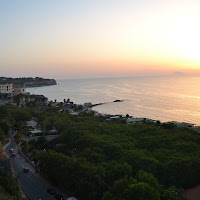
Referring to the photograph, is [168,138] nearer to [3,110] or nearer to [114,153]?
[114,153]

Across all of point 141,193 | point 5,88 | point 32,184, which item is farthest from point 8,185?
point 5,88

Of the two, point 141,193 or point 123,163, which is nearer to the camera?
point 141,193

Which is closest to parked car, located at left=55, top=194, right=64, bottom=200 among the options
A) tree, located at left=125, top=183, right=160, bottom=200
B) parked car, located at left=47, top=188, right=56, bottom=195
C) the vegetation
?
parked car, located at left=47, top=188, right=56, bottom=195

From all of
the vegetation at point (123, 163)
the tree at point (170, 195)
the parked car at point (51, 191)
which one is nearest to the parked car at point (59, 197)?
the parked car at point (51, 191)

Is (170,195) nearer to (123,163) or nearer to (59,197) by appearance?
(123,163)

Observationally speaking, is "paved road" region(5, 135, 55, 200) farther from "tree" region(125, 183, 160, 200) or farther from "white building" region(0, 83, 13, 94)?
"white building" region(0, 83, 13, 94)

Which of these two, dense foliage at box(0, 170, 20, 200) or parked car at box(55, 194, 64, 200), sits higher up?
dense foliage at box(0, 170, 20, 200)

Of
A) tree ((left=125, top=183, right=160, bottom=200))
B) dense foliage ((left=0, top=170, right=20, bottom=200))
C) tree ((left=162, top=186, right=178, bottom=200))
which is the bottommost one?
tree ((left=162, top=186, right=178, bottom=200))

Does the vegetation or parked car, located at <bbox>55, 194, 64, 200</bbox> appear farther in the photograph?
parked car, located at <bbox>55, 194, 64, 200</bbox>

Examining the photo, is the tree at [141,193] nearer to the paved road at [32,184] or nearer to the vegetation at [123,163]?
the vegetation at [123,163]

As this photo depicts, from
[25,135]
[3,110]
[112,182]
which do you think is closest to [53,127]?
[25,135]

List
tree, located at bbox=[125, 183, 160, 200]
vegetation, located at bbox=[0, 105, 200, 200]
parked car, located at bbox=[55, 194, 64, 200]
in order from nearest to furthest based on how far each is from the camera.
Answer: tree, located at bbox=[125, 183, 160, 200]
vegetation, located at bbox=[0, 105, 200, 200]
parked car, located at bbox=[55, 194, 64, 200]
